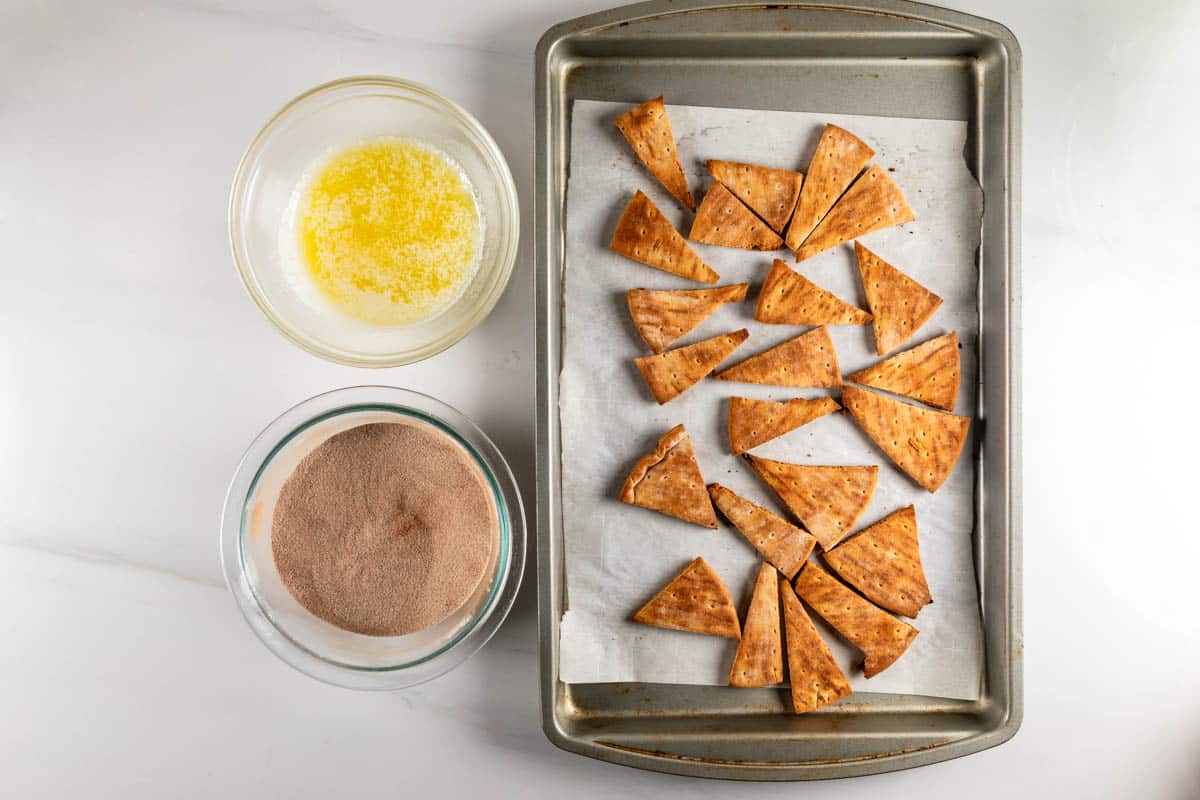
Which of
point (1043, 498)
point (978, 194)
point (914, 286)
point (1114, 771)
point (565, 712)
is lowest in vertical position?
point (1114, 771)

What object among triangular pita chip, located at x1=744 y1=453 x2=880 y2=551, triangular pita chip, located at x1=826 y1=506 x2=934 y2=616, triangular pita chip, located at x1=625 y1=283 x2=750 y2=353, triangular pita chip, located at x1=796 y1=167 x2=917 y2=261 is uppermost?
triangular pita chip, located at x1=796 y1=167 x2=917 y2=261

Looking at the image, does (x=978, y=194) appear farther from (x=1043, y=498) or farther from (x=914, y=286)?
(x=1043, y=498)

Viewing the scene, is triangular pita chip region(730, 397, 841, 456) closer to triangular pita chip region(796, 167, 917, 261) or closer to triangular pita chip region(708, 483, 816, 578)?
triangular pita chip region(708, 483, 816, 578)

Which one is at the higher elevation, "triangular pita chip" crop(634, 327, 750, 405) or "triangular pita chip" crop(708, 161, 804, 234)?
"triangular pita chip" crop(708, 161, 804, 234)

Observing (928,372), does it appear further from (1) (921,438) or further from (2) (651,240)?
(2) (651,240)

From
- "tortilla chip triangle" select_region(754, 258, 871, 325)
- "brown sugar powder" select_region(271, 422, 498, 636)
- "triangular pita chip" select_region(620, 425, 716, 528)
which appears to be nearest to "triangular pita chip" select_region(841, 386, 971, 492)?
"tortilla chip triangle" select_region(754, 258, 871, 325)

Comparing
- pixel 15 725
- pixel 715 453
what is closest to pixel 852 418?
pixel 715 453
